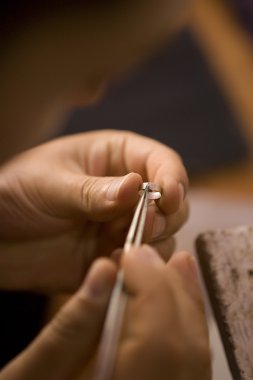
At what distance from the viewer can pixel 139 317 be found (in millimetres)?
369

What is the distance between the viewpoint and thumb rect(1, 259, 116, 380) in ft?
1.19

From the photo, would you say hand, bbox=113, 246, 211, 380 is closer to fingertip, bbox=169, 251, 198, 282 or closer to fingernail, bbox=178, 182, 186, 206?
fingertip, bbox=169, 251, 198, 282

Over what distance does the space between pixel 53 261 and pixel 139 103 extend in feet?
2.68

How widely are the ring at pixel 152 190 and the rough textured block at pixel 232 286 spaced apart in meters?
0.10

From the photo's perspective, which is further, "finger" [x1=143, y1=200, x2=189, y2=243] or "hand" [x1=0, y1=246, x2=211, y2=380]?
"finger" [x1=143, y1=200, x2=189, y2=243]

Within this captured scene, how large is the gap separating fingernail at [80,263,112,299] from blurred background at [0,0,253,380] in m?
0.58

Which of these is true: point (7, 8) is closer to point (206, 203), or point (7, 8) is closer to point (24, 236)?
point (24, 236)

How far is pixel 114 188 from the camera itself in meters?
0.48

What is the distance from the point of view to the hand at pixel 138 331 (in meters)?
0.36

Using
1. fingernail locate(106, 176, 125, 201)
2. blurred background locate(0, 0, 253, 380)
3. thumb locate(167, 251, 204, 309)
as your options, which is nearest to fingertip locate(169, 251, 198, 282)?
thumb locate(167, 251, 204, 309)

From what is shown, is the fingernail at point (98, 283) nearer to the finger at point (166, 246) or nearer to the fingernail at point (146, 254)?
the fingernail at point (146, 254)

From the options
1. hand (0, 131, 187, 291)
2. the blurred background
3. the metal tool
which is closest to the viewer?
the metal tool

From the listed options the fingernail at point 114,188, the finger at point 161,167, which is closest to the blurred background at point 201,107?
the finger at point 161,167

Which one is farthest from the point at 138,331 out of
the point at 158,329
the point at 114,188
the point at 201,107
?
the point at 201,107
